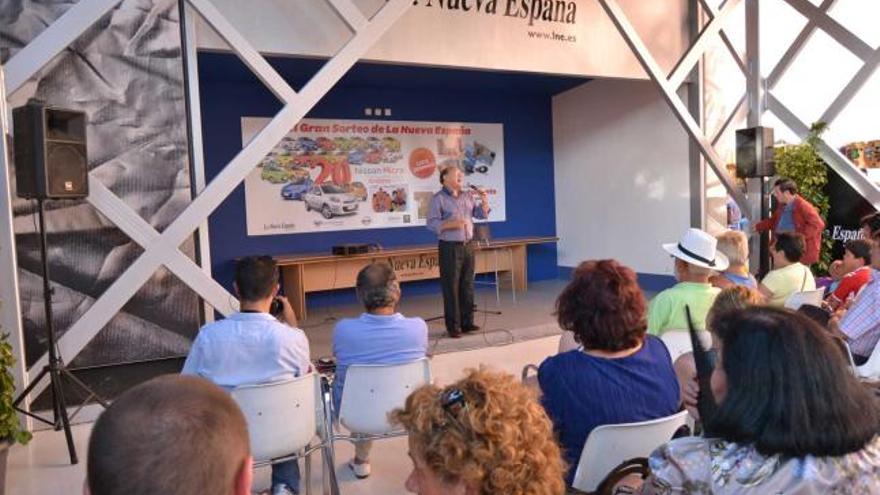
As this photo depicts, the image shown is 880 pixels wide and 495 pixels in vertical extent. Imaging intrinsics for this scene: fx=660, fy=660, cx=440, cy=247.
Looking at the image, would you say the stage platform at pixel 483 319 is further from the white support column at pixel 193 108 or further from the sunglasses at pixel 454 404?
the sunglasses at pixel 454 404

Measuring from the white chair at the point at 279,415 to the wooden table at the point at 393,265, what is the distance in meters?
4.63

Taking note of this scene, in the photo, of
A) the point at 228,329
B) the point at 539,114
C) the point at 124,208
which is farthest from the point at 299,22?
the point at 539,114

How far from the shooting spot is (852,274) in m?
3.85

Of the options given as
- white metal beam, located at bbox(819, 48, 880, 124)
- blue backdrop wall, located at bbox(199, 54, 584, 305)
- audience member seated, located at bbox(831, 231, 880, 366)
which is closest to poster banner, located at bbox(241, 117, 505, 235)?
blue backdrop wall, located at bbox(199, 54, 584, 305)

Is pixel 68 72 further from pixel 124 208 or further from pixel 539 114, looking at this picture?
pixel 539 114

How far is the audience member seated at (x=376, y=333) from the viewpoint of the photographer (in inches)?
114

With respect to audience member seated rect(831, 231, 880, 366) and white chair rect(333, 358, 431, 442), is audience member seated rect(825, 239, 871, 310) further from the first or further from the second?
white chair rect(333, 358, 431, 442)

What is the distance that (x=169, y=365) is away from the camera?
4.73 m

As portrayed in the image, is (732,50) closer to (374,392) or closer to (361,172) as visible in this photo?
(361,172)

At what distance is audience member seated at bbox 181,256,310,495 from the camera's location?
2449mm

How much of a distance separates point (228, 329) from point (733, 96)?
300 inches

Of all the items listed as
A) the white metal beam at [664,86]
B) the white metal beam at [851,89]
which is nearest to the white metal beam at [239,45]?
the white metal beam at [664,86]

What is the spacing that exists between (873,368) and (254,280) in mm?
Result: 2666

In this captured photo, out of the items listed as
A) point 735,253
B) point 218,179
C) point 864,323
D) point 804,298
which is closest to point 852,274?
point 804,298
